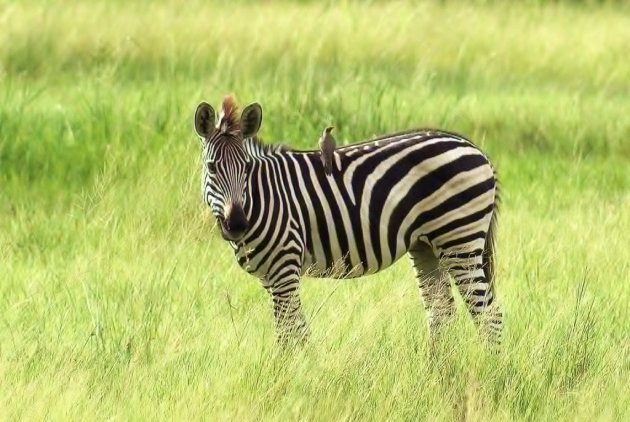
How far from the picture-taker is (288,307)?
5438 millimetres

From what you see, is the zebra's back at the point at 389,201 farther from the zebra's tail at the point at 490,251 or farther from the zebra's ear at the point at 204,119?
the zebra's ear at the point at 204,119

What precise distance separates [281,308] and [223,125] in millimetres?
734

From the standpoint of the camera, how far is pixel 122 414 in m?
4.81

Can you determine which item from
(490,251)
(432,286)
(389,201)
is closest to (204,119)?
(389,201)

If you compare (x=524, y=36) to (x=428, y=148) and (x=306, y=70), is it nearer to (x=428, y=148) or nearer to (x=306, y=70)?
(x=306, y=70)

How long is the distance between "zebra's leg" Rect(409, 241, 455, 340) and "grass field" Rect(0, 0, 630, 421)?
8cm

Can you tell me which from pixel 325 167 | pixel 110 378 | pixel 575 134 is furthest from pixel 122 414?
pixel 575 134

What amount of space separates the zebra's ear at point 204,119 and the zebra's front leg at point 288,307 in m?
0.60

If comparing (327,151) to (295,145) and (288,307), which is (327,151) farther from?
(295,145)

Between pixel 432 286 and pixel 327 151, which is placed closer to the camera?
pixel 327 151

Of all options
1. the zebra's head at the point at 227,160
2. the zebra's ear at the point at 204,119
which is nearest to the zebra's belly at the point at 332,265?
the zebra's head at the point at 227,160

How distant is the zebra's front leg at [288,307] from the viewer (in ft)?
17.8

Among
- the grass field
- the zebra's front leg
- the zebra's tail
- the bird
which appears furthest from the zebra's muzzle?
the zebra's tail

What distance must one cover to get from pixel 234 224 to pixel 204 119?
421 mm
